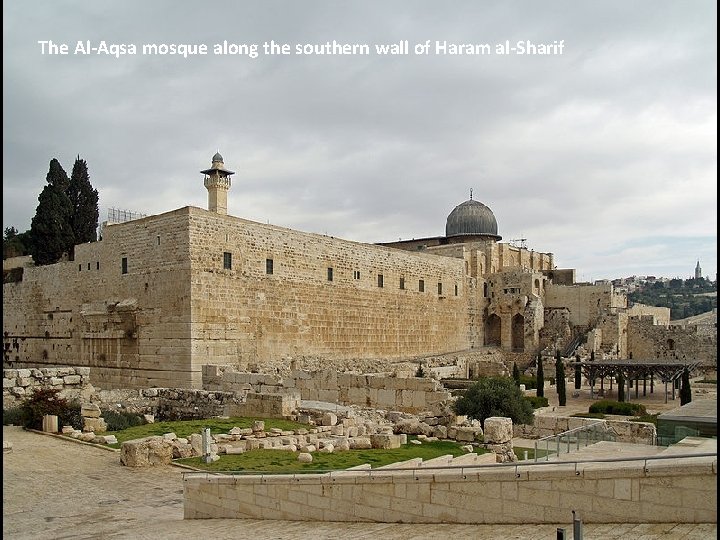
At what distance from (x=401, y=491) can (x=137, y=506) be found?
3590 mm

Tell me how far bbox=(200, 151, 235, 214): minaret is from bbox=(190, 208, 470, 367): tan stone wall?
3306mm

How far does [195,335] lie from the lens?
18594 mm

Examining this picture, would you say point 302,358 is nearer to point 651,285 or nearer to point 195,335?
point 195,335

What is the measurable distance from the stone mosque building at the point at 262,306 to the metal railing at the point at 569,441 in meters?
12.2

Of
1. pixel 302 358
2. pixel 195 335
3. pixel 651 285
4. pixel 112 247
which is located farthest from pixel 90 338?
pixel 651 285

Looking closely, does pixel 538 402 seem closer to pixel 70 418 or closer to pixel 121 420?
pixel 121 420

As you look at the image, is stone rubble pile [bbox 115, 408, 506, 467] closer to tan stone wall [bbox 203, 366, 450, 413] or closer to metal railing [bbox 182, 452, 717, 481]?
tan stone wall [bbox 203, 366, 450, 413]

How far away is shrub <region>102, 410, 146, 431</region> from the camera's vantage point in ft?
45.0

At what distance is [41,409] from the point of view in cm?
1308

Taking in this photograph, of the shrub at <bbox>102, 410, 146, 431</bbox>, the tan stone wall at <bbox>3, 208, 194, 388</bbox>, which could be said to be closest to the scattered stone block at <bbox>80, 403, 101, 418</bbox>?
the shrub at <bbox>102, 410, 146, 431</bbox>

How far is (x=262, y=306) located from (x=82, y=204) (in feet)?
55.5

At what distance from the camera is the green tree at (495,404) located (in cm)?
1485

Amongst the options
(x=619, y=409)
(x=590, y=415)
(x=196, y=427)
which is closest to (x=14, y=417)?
(x=196, y=427)

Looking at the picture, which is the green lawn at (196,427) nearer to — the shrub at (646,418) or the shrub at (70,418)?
the shrub at (70,418)
